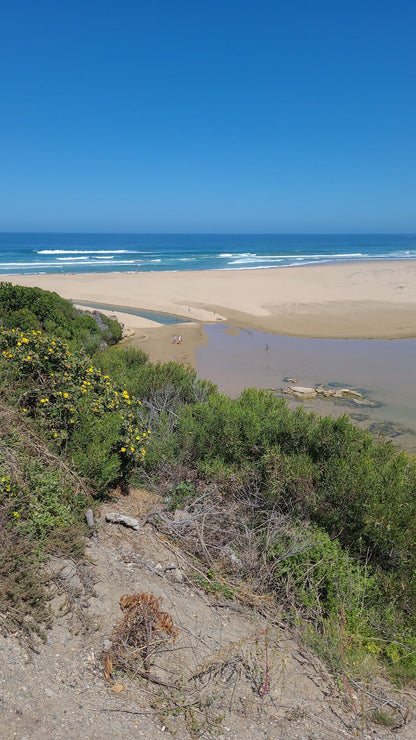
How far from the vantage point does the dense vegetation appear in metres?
4.58

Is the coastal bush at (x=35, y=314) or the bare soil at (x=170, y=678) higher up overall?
the coastal bush at (x=35, y=314)

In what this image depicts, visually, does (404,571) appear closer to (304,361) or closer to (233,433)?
(233,433)

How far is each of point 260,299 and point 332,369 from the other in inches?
628

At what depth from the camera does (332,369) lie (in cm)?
1617

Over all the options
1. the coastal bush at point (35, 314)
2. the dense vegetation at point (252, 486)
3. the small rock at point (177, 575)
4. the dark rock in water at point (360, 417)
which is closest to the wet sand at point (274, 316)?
the dark rock in water at point (360, 417)

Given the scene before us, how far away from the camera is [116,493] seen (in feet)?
20.6

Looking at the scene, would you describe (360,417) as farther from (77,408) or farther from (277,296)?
(277,296)

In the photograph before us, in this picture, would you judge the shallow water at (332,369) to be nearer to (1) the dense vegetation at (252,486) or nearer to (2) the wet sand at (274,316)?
(2) the wet sand at (274,316)

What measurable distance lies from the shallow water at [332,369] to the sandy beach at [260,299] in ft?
4.33

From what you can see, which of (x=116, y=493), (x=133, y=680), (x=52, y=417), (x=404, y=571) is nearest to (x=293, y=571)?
(x=404, y=571)

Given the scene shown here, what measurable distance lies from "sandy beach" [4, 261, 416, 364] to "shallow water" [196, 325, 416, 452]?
1.32 metres

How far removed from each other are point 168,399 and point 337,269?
4589cm

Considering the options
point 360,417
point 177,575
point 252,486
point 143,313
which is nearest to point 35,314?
point 252,486

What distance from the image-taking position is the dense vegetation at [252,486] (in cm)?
458
